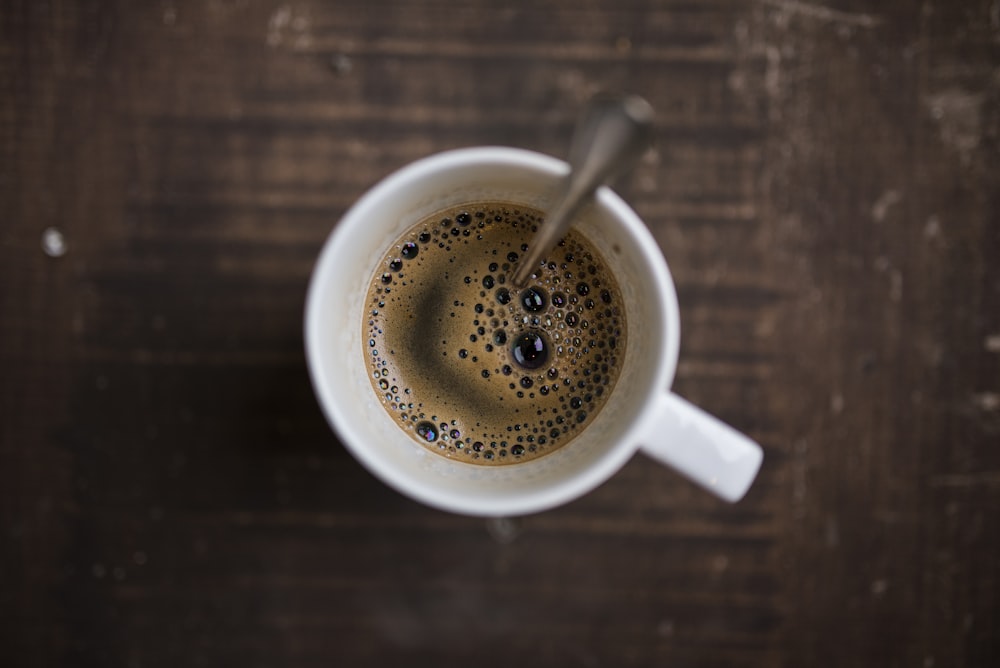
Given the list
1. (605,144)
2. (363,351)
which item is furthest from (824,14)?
(363,351)

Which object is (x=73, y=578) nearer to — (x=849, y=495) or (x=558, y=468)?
(x=558, y=468)

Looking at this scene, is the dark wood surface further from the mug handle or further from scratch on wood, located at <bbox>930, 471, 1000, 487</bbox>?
the mug handle

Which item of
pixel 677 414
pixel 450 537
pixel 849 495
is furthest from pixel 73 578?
pixel 849 495

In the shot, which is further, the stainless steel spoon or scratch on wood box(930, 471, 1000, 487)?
scratch on wood box(930, 471, 1000, 487)

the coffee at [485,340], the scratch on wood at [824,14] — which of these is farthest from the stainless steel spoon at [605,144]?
the scratch on wood at [824,14]

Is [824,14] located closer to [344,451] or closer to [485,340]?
[485,340]

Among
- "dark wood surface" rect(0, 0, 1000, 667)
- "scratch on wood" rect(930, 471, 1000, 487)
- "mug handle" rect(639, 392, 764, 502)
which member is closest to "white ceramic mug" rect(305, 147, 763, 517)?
"mug handle" rect(639, 392, 764, 502)

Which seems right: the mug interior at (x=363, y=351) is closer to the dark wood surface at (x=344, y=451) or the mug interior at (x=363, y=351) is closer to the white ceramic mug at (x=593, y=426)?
the white ceramic mug at (x=593, y=426)
